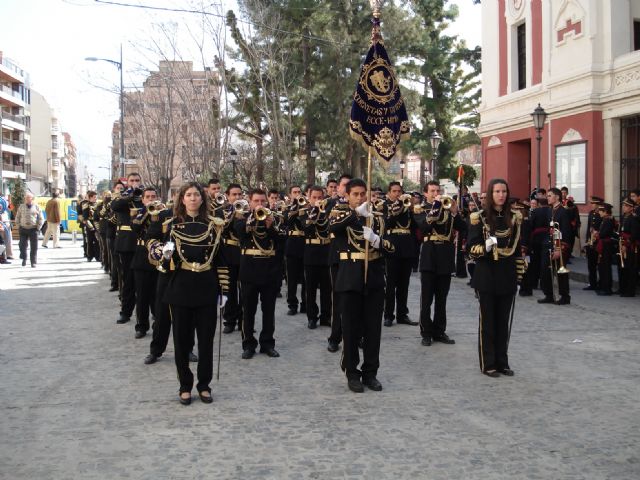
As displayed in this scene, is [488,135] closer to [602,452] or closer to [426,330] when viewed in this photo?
[426,330]

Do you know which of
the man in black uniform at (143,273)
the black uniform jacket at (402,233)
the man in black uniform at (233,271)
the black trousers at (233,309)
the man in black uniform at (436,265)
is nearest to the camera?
the man in black uniform at (436,265)

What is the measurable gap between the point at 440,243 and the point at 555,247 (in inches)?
190

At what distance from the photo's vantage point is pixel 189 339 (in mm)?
6523

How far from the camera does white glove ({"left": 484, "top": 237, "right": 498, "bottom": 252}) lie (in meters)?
7.30

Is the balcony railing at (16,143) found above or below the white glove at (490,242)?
above

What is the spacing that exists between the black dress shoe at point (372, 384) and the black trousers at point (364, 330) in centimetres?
4

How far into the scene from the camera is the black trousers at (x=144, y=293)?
9438mm

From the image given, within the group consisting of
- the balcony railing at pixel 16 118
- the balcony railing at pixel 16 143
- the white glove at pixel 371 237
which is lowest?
the white glove at pixel 371 237

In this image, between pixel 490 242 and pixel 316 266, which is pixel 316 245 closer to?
pixel 316 266

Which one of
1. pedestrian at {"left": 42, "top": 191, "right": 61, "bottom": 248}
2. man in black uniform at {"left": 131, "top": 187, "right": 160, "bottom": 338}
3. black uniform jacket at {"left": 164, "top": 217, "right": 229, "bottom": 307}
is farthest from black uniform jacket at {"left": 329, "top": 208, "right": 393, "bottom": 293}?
pedestrian at {"left": 42, "top": 191, "right": 61, "bottom": 248}

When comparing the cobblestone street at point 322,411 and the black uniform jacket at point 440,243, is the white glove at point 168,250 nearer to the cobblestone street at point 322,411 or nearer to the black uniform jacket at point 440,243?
the cobblestone street at point 322,411

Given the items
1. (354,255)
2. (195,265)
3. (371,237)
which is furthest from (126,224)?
(371,237)

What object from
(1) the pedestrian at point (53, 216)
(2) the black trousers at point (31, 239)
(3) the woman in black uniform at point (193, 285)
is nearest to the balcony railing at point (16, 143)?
(1) the pedestrian at point (53, 216)

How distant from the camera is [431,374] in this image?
7496 millimetres
